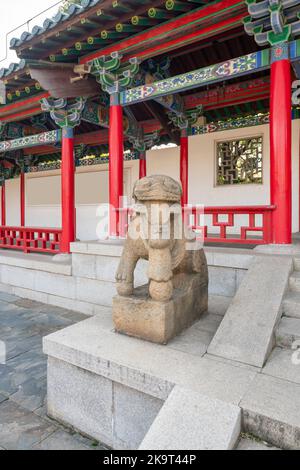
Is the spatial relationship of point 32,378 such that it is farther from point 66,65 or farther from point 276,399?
point 66,65

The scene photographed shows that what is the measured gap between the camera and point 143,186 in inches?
103

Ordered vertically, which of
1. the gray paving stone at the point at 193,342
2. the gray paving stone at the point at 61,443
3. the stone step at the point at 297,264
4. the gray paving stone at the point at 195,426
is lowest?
the gray paving stone at the point at 61,443

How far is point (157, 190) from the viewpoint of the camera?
2547 mm

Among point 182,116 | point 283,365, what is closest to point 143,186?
point 283,365

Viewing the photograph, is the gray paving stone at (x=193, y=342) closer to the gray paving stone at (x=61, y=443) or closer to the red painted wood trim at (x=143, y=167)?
the gray paving stone at (x=61, y=443)

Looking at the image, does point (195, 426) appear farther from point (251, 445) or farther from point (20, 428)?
point (20, 428)

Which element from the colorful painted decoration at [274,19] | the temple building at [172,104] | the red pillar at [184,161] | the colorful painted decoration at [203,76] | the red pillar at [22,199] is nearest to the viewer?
the colorful painted decoration at [274,19]

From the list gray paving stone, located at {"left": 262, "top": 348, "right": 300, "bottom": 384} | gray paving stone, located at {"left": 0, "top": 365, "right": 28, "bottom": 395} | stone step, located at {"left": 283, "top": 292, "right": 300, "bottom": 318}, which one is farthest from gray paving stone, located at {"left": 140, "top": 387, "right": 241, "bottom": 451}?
gray paving stone, located at {"left": 0, "top": 365, "right": 28, "bottom": 395}

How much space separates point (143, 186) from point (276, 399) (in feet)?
6.02

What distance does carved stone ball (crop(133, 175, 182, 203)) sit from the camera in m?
2.55

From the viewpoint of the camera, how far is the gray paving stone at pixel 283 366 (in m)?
2.10

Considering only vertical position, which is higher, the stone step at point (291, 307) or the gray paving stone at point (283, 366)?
the stone step at point (291, 307)

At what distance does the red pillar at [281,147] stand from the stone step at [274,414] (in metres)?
2.51

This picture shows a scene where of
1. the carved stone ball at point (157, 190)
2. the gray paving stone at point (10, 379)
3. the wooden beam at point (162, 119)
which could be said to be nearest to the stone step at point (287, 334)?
the carved stone ball at point (157, 190)
